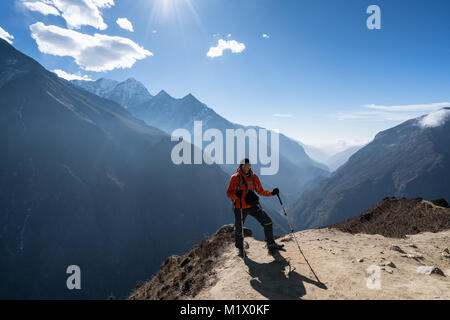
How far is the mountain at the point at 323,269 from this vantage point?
722 centimetres

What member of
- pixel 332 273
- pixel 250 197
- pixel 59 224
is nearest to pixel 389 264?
pixel 332 273

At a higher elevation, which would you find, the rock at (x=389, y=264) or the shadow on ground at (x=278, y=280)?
the rock at (x=389, y=264)

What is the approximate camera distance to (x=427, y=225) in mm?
15984

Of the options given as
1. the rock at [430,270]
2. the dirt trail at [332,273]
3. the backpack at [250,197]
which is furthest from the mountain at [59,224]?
the rock at [430,270]

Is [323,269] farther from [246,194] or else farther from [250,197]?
[246,194]

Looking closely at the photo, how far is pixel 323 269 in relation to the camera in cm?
892

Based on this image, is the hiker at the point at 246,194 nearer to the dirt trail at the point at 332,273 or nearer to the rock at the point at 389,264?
the dirt trail at the point at 332,273

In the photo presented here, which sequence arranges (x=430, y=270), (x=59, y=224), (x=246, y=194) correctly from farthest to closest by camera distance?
(x=59, y=224)
(x=246, y=194)
(x=430, y=270)

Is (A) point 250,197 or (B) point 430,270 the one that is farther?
(A) point 250,197

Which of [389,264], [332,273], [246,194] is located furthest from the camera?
[246,194]

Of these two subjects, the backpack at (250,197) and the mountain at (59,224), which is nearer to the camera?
the backpack at (250,197)

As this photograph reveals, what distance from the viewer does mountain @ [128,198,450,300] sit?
722cm
